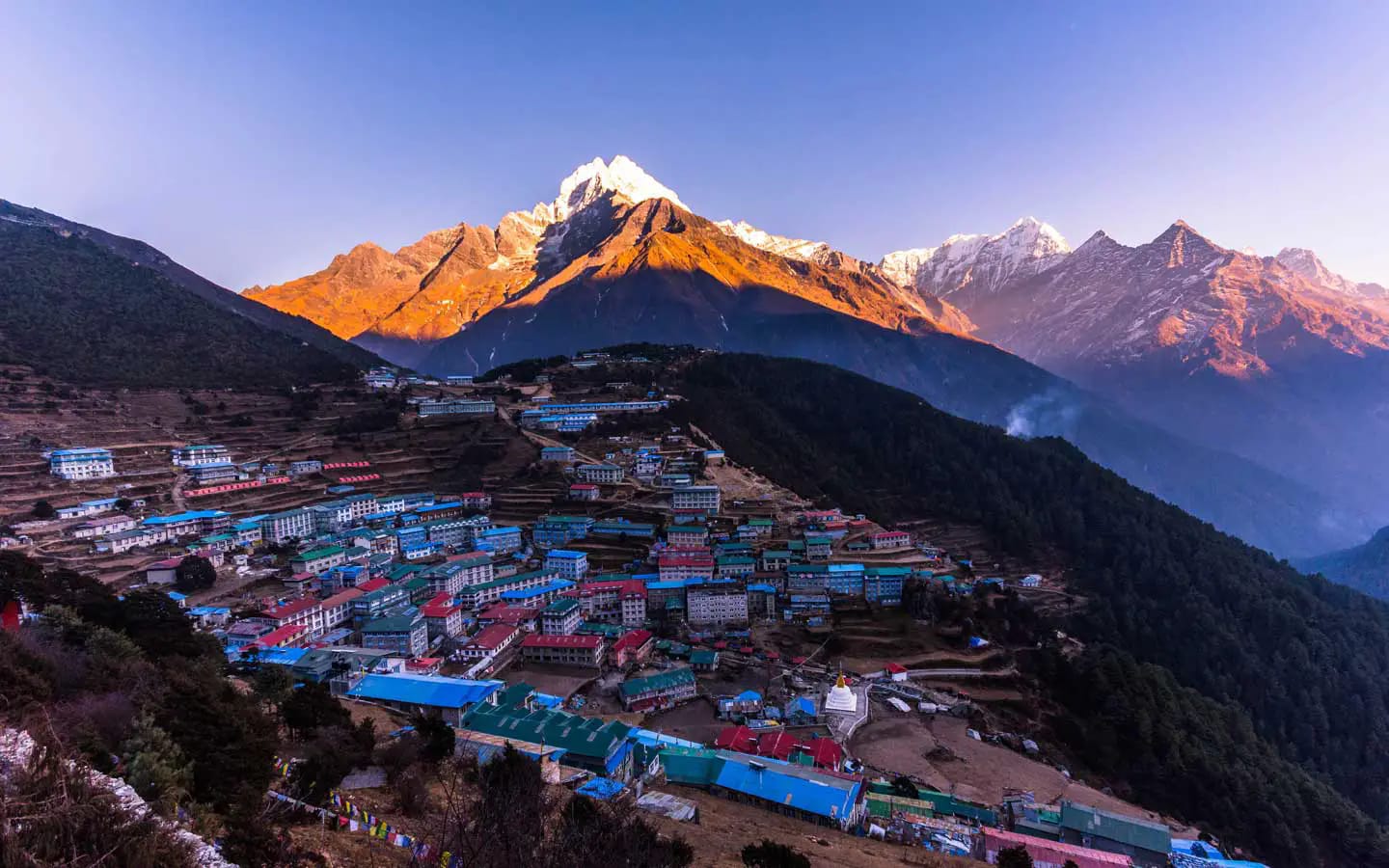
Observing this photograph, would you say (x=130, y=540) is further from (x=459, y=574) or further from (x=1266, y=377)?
(x=1266, y=377)

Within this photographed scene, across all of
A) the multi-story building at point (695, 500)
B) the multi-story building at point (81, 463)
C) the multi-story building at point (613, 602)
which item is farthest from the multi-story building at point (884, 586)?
the multi-story building at point (81, 463)

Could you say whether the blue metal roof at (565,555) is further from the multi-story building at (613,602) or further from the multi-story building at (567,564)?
the multi-story building at (613,602)

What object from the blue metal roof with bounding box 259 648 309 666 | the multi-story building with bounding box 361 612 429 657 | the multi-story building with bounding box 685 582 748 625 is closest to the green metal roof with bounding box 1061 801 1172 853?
the multi-story building with bounding box 685 582 748 625

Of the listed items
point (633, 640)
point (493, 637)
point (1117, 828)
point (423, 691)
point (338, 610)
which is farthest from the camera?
point (633, 640)

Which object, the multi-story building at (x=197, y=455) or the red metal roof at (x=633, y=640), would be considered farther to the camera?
the multi-story building at (x=197, y=455)

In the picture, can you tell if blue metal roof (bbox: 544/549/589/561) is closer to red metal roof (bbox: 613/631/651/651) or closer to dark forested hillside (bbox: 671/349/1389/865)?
red metal roof (bbox: 613/631/651/651)

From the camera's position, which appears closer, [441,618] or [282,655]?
[282,655]

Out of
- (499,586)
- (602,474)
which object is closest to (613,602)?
(499,586)
